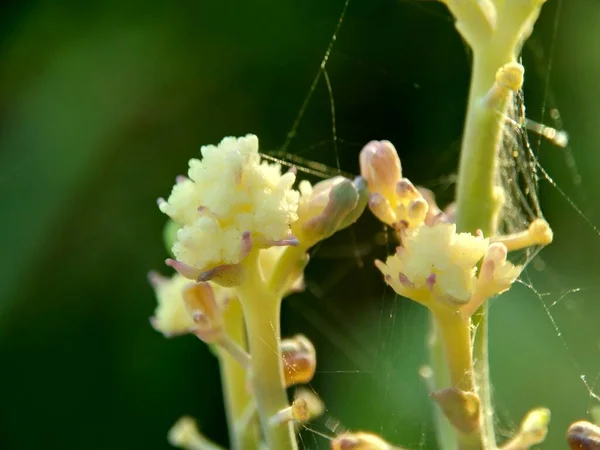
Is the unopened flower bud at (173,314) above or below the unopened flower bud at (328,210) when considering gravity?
below

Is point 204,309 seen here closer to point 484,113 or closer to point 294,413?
point 294,413

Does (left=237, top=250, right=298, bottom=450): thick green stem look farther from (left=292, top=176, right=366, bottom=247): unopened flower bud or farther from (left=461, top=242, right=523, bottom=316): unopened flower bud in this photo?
(left=461, top=242, right=523, bottom=316): unopened flower bud

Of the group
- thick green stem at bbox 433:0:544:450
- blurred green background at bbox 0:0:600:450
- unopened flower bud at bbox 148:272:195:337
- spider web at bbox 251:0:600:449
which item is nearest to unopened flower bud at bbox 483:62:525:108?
thick green stem at bbox 433:0:544:450

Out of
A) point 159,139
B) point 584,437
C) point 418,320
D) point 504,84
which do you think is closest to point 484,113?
point 504,84

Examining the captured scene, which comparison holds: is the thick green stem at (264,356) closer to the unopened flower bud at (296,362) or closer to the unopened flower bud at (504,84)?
the unopened flower bud at (296,362)

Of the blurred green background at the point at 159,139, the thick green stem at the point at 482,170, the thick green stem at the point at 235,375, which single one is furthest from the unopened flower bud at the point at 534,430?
the blurred green background at the point at 159,139
